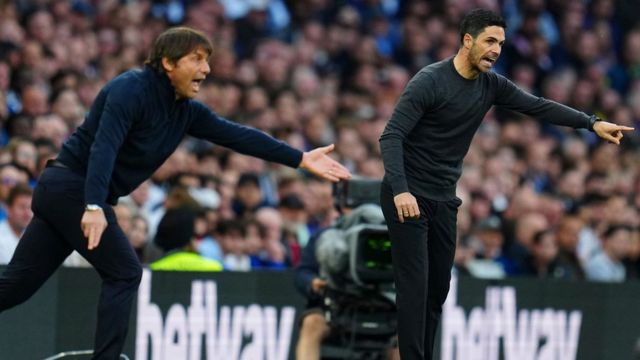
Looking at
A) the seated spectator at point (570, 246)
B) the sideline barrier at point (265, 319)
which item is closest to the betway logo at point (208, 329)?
the sideline barrier at point (265, 319)

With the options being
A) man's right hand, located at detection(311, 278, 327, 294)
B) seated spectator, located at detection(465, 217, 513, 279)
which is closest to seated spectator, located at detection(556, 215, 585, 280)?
seated spectator, located at detection(465, 217, 513, 279)

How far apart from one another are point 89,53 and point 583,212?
536 centimetres

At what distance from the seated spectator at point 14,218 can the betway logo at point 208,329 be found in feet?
3.14

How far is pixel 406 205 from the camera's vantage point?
7.17 m

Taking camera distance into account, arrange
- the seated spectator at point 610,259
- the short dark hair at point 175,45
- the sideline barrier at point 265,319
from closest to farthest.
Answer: the short dark hair at point 175,45 < the sideline barrier at point 265,319 < the seated spectator at point 610,259

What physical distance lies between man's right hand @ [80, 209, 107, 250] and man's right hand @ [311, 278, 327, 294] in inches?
102

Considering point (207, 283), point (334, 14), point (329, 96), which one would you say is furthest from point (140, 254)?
point (334, 14)

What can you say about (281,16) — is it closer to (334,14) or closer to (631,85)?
(334,14)

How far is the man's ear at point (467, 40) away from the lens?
7.40m

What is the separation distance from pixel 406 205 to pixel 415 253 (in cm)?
40

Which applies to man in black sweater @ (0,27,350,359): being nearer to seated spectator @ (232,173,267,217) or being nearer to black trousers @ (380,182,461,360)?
black trousers @ (380,182,461,360)

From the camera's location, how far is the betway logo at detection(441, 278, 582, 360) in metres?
10.3

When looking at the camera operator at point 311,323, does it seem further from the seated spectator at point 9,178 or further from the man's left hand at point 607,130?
the man's left hand at point 607,130

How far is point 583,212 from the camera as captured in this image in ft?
48.0
